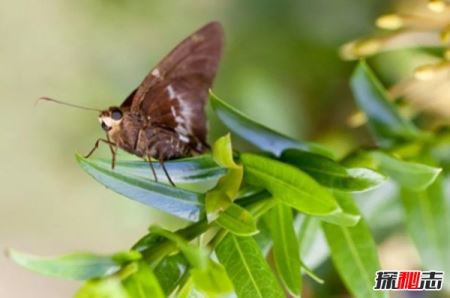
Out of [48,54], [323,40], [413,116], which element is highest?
[48,54]

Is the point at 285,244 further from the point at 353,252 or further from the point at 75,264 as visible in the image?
the point at 75,264

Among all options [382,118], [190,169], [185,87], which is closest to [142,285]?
[190,169]

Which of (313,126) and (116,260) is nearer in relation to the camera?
(116,260)

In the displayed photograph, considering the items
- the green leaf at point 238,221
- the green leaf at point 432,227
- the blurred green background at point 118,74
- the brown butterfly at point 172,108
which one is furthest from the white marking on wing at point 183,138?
the blurred green background at point 118,74

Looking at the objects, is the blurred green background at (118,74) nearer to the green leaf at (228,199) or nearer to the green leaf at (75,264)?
the green leaf at (228,199)

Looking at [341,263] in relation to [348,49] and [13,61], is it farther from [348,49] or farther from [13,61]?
[13,61]

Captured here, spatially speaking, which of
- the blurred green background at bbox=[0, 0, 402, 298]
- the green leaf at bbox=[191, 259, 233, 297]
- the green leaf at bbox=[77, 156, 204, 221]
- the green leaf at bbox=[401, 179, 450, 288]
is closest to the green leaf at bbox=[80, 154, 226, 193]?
the green leaf at bbox=[77, 156, 204, 221]

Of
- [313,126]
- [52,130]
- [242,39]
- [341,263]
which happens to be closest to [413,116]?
[313,126]

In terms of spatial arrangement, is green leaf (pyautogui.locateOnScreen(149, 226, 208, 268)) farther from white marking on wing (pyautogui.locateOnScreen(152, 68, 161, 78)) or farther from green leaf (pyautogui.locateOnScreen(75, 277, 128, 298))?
white marking on wing (pyautogui.locateOnScreen(152, 68, 161, 78))
